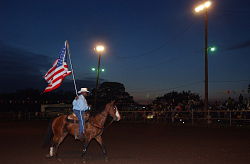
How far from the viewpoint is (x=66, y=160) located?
30.8 feet

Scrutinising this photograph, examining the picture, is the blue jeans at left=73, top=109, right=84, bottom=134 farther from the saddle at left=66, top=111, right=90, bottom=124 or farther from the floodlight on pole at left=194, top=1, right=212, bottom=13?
the floodlight on pole at left=194, top=1, right=212, bottom=13

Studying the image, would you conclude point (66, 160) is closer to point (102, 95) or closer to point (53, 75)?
point (53, 75)

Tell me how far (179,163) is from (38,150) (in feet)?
17.9

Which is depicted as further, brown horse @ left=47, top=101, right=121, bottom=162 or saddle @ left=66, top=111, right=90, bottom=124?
saddle @ left=66, top=111, right=90, bottom=124

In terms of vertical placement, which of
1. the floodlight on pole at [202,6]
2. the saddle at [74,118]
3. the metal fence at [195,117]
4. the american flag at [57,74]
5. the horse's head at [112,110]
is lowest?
the metal fence at [195,117]

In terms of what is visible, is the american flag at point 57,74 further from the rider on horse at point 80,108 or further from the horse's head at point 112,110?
the horse's head at point 112,110

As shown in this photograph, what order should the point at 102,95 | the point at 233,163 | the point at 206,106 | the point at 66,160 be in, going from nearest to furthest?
the point at 233,163
the point at 66,160
the point at 206,106
the point at 102,95

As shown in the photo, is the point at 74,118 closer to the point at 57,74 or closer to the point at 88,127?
the point at 88,127

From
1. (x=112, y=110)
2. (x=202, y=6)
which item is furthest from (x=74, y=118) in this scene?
(x=202, y=6)

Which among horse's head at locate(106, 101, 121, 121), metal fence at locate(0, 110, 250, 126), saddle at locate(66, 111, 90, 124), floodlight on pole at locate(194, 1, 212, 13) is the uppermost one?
floodlight on pole at locate(194, 1, 212, 13)

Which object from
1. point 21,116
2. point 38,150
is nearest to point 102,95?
point 21,116

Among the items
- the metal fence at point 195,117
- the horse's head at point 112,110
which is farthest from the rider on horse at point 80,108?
the metal fence at point 195,117

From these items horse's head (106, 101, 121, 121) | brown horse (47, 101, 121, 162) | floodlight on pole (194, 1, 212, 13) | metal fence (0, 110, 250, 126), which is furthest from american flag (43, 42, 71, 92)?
floodlight on pole (194, 1, 212, 13)

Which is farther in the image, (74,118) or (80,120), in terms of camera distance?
(74,118)
